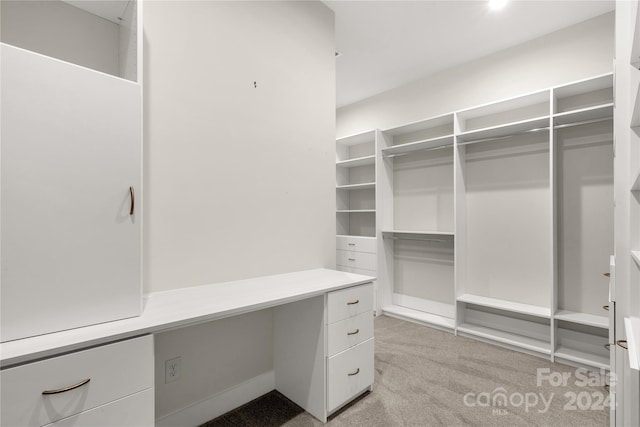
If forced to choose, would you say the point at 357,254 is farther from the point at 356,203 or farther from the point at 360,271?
the point at 356,203

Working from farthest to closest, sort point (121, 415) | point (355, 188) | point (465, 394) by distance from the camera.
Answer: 1. point (355, 188)
2. point (465, 394)
3. point (121, 415)

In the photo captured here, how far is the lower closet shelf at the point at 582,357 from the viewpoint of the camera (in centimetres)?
235

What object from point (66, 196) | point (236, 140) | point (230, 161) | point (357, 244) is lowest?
point (357, 244)

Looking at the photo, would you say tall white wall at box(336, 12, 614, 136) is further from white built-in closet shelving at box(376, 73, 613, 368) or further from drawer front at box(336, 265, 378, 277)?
drawer front at box(336, 265, 378, 277)

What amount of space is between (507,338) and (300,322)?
7.14 ft

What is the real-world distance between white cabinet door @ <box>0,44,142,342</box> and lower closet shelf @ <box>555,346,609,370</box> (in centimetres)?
317

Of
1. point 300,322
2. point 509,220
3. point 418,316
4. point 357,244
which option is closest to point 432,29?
point 509,220

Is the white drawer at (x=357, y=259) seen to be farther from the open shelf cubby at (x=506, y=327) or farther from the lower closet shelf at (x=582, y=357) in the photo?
the lower closet shelf at (x=582, y=357)

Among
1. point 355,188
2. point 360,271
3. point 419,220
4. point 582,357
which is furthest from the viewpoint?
point 355,188

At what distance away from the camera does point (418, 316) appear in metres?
3.44

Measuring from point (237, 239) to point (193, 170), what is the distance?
51 cm

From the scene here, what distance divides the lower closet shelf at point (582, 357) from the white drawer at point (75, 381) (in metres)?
3.05

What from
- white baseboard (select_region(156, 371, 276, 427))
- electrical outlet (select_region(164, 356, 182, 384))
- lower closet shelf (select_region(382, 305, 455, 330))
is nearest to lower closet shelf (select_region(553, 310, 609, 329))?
lower closet shelf (select_region(382, 305, 455, 330))

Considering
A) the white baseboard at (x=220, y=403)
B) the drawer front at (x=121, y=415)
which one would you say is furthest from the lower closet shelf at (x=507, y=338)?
the drawer front at (x=121, y=415)
